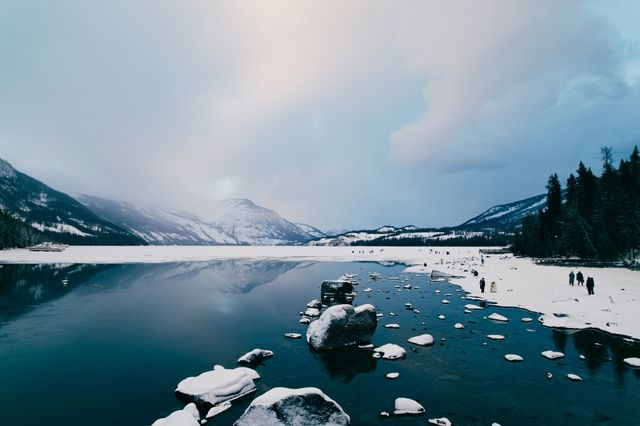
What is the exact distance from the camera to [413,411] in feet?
42.0

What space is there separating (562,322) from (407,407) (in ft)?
61.6

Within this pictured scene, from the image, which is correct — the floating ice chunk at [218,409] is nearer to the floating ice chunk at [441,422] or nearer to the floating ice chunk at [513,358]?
the floating ice chunk at [441,422]

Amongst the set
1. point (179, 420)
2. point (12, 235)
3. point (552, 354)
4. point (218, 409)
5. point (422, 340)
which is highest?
point (12, 235)

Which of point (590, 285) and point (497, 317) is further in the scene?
point (590, 285)

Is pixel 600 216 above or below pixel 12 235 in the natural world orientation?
above

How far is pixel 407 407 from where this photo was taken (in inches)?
510

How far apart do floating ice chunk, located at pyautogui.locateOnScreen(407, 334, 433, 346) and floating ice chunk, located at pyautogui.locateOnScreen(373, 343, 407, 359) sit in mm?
1681

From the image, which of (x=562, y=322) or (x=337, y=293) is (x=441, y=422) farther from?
(x=337, y=293)

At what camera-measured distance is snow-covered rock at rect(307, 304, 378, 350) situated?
20.8 m

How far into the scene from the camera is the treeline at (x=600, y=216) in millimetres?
58884

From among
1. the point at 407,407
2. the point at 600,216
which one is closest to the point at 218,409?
the point at 407,407

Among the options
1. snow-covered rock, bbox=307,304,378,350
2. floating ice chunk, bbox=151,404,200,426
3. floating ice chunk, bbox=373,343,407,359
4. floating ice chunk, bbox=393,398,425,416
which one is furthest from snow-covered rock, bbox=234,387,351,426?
snow-covered rock, bbox=307,304,378,350

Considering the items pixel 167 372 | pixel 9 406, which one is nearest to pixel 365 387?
pixel 167 372

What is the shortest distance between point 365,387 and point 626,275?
51352 millimetres
